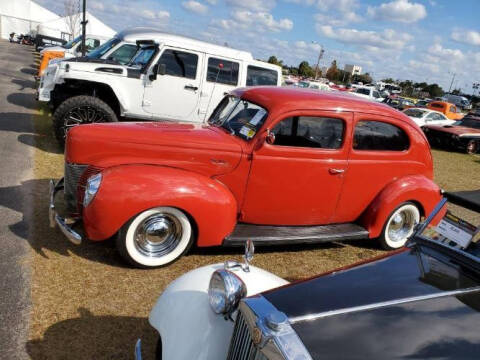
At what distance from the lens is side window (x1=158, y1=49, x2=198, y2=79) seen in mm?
7555

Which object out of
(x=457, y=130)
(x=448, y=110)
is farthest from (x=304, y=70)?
(x=457, y=130)

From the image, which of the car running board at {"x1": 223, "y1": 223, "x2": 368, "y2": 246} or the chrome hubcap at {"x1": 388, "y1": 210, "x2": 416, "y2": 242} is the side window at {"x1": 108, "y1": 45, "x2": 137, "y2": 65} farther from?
the chrome hubcap at {"x1": 388, "y1": 210, "x2": 416, "y2": 242}

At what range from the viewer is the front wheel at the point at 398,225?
189 inches

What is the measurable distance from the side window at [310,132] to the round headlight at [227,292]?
226 cm

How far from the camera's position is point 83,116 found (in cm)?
724

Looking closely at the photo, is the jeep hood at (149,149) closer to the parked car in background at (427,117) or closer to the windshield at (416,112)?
the parked car in background at (427,117)

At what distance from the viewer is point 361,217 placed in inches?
185

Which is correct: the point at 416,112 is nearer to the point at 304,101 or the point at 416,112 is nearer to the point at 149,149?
the point at 304,101

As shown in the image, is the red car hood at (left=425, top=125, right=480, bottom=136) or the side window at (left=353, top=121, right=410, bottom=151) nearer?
the side window at (left=353, top=121, right=410, bottom=151)

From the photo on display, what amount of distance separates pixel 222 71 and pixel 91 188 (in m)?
5.29

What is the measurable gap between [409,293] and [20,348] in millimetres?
2503

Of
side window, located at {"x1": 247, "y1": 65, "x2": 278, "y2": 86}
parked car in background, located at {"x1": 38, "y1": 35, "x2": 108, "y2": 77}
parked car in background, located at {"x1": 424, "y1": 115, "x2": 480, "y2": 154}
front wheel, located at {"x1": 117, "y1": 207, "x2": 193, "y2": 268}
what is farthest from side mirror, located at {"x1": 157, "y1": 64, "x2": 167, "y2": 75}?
parked car in background, located at {"x1": 424, "y1": 115, "x2": 480, "y2": 154}

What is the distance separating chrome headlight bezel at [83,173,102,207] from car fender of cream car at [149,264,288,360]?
4.33ft

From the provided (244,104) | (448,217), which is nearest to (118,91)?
(244,104)
